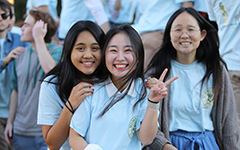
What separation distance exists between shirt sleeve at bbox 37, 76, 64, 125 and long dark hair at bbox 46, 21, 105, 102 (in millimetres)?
44

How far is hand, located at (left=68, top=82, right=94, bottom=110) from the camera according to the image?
6.45 feet

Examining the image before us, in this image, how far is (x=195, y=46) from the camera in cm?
235

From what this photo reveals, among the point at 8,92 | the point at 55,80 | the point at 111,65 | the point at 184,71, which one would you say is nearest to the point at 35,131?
the point at 8,92

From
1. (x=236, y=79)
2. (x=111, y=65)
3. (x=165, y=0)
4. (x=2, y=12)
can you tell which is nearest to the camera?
(x=111, y=65)

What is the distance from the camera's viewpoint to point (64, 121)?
200cm

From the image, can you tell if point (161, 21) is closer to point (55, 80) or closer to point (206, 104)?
point (206, 104)

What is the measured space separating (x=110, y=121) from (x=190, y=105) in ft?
2.47

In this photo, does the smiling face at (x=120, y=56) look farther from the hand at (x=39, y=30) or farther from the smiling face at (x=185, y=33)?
the hand at (x=39, y=30)

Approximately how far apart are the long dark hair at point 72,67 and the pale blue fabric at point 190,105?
66 centimetres

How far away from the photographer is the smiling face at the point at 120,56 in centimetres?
197

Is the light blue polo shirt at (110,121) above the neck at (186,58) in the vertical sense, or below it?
below

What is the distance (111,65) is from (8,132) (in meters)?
1.88

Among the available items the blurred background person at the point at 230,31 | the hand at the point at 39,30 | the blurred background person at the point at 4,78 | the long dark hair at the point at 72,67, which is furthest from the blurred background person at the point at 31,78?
the blurred background person at the point at 230,31

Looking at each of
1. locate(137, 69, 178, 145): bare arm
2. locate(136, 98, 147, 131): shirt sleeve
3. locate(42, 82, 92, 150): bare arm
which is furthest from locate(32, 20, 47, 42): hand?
locate(137, 69, 178, 145): bare arm
